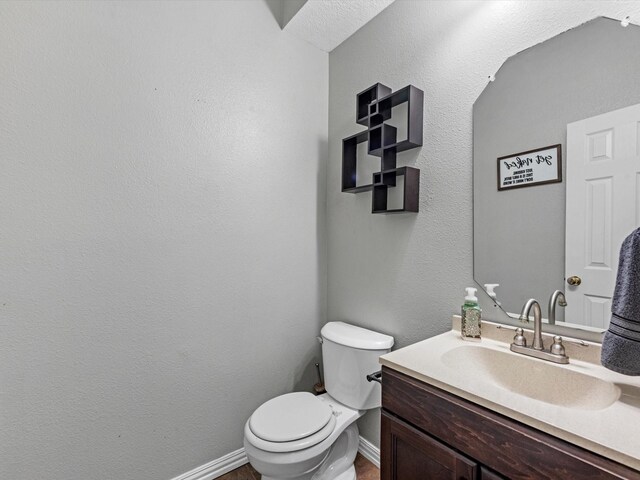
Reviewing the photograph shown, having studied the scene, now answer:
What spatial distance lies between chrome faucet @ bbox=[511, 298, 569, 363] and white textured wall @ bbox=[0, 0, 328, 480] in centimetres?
114

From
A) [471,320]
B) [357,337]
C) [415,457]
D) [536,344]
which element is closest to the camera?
[415,457]

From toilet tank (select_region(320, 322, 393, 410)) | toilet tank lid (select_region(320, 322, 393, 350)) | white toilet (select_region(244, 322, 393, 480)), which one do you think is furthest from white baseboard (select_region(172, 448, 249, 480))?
toilet tank lid (select_region(320, 322, 393, 350))

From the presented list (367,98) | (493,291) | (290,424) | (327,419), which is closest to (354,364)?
(327,419)

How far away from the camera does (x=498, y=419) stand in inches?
28.6

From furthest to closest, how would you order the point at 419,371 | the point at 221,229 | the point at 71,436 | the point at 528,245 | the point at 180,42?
1. the point at 221,229
2. the point at 180,42
3. the point at 71,436
4. the point at 528,245
5. the point at 419,371

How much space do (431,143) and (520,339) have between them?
2.84ft

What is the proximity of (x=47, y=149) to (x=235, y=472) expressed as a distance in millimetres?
1701

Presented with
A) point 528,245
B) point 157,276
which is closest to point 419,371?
point 528,245

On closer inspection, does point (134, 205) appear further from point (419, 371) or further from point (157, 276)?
point (419, 371)

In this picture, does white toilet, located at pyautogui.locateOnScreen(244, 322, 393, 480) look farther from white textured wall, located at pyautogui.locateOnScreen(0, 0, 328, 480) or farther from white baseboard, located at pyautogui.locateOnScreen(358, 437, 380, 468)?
white textured wall, located at pyautogui.locateOnScreen(0, 0, 328, 480)

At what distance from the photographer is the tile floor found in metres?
1.55

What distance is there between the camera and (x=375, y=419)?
1.62 meters

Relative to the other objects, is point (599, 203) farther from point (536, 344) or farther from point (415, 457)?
point (415, 457)

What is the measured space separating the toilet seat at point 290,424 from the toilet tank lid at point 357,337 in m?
0.31
